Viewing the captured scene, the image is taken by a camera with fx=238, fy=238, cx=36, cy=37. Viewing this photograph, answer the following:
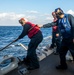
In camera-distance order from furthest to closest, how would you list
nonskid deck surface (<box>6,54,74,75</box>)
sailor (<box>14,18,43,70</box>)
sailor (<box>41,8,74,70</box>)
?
1. sailor (<box>14,18,43,70</box>)
2. nonskid deck surface (<box>6,54,74,75</box>)
3. sailor (<box>41,8,74,70</box>)

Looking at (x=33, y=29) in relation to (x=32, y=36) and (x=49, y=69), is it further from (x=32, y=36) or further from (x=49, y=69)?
(x=49, y=69)

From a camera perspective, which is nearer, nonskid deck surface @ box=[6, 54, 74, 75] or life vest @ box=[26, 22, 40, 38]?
nonskid deck surface @ box=[6, 54, 74, 75]

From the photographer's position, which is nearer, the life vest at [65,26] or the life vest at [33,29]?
the life vest at [65,26]

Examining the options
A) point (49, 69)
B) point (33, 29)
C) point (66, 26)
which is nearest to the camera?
point (66, 26)

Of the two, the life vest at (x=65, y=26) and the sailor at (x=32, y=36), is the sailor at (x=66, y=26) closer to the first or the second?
the life vest at (x=65, y=26)

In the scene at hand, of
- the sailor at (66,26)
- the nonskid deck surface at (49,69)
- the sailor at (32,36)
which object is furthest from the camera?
the sailor at (32,36)

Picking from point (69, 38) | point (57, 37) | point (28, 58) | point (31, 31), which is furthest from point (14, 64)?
point (57, 37)

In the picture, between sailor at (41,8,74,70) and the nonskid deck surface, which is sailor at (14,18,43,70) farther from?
sailor at (41,8,74,70)

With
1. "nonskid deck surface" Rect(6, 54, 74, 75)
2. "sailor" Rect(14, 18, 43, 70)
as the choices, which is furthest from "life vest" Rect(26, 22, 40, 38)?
"nonskid deck surface" Rect(6, 54, 74, 75)

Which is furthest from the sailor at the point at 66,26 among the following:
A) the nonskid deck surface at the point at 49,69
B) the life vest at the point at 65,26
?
the nonskid deck surface at the point at 49,69

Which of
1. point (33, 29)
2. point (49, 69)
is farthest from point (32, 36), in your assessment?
point (49, 69)

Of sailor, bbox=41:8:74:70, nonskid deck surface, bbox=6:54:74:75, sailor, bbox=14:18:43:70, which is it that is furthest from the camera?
sailor, bbox=14:18:43:70

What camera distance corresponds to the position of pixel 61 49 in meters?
7.07

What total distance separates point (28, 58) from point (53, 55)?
208 centimetres
